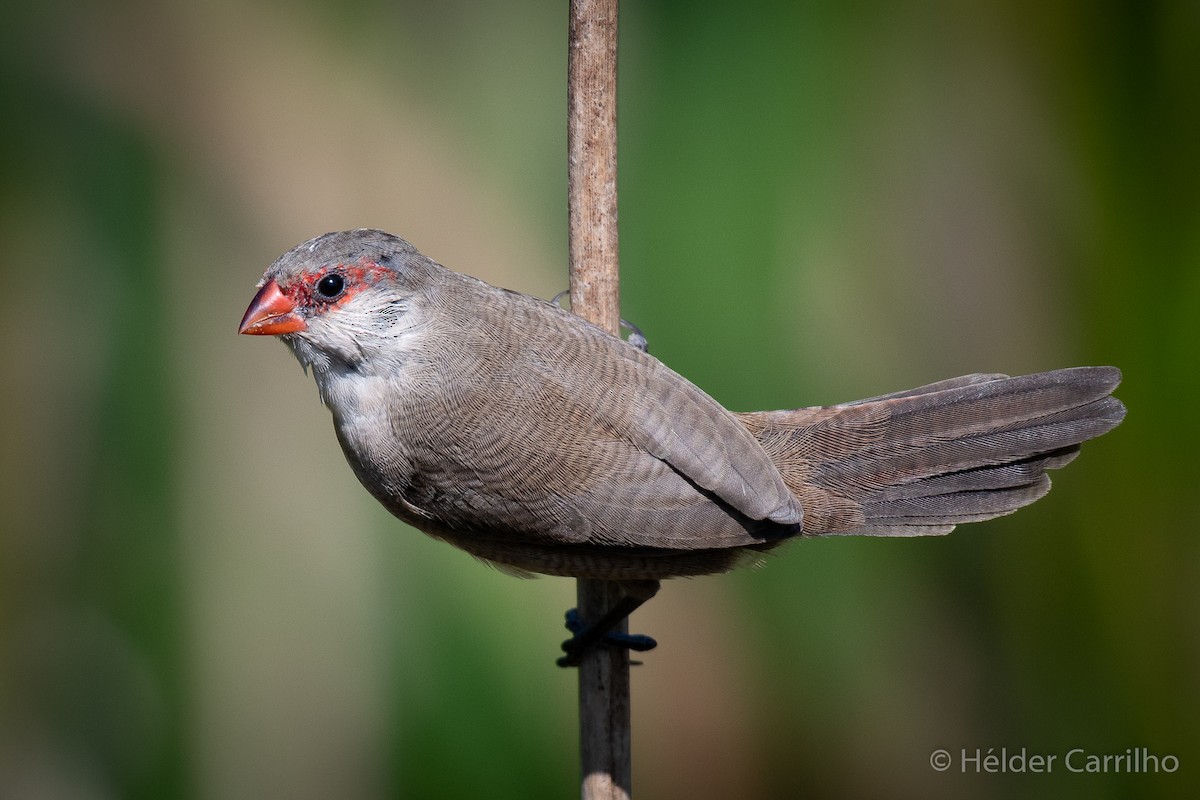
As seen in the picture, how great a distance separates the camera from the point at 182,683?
3.49 m

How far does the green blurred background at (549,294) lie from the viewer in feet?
10.7

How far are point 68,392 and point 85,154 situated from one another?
779mm

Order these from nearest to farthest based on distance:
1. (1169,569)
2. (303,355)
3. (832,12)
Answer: (303,355)
(1169,569)
(832,12)

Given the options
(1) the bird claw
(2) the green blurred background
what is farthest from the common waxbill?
(2) the green blurred background

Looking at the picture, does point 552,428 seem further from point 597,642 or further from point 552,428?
point 597,642

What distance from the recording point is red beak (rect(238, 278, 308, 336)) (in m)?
2.21

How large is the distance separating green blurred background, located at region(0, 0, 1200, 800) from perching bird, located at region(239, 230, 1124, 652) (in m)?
0.90

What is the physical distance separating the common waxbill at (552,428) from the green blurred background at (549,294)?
90cm

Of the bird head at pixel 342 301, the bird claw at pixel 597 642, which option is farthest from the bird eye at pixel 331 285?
the bird claw at pixel 597 642

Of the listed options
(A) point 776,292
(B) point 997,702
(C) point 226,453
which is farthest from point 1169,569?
(C) point 226,453

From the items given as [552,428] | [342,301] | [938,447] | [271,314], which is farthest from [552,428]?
[938,447]

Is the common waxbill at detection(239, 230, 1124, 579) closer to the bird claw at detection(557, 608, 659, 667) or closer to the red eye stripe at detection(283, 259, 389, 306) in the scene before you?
the red eye stripe at detection(283, 259, 389, 306)

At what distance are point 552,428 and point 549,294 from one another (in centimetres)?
113

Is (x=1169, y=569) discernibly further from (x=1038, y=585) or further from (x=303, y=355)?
(x=303, y=355)
